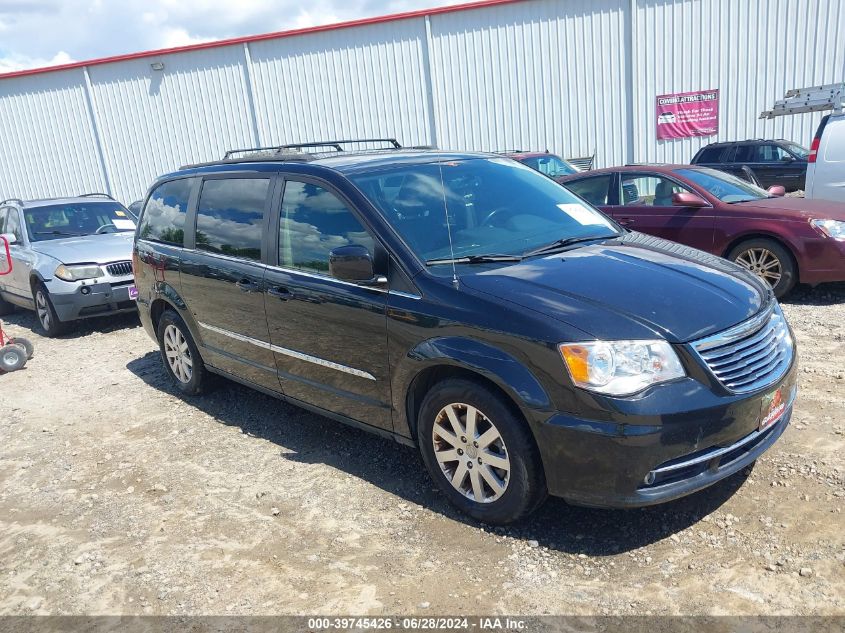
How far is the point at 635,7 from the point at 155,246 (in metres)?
A: 15.8

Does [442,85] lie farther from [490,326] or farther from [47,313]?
[490,326]

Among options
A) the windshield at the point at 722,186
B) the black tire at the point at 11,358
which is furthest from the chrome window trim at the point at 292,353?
the windshield at the point at 722,186

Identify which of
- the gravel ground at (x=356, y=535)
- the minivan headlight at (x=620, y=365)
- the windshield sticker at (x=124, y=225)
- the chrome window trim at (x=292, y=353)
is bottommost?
the gravel ground at (x=356, y=535)

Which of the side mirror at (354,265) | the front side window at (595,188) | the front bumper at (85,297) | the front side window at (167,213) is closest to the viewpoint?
the side mirror at (354,265)

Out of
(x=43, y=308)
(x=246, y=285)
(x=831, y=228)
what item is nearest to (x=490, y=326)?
(x=246, y=285)

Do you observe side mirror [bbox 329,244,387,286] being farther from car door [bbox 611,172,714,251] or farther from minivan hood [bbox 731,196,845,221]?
minivan hood [bbox 731,196,845,221]

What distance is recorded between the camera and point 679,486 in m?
2.86

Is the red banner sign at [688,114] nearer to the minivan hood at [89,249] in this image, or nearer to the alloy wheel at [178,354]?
the minivan hood at [89,249]

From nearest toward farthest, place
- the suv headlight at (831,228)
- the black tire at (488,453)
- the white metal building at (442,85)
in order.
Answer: the black tire at (488,453) < the suv headlight at (831,228) < the white metal building at (442,85)

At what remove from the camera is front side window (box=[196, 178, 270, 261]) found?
14.5 feet

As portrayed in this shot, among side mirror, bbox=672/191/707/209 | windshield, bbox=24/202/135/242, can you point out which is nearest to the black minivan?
side mirror, bbox=672/191/707/209

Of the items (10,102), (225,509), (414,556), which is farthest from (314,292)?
(10,102)

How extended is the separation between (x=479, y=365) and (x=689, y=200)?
5348mm

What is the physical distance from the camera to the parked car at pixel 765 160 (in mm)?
14633
